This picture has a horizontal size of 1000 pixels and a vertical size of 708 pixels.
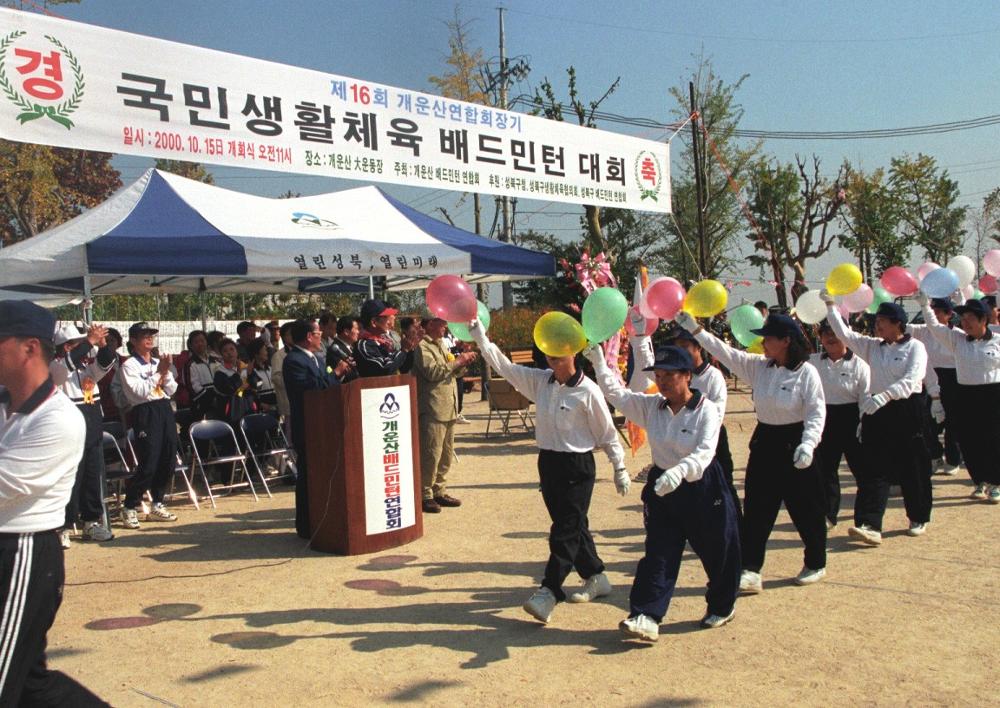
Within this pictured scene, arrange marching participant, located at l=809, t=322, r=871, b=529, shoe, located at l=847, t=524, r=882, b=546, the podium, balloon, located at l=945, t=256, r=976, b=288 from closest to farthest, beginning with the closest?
shoe, located at l=847, t=524, r=882, b=546 < the podium < marching participant, located at l=809, t=322, r=871, b=529 < balloon, located at l=945, t=256, r=976, b=288

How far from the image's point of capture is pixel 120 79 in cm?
856

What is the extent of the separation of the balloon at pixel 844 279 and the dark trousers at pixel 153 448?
597 cm

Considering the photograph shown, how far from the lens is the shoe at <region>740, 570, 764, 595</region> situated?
551cm

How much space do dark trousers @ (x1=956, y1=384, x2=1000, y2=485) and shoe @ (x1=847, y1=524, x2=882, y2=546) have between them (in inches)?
81.8

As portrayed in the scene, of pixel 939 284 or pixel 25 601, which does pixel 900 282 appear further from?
pixel 25 601

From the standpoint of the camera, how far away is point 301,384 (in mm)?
7562

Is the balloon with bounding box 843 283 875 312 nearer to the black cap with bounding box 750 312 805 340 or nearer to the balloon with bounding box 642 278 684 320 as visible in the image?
the black cap with bounding box 750 312 805 340

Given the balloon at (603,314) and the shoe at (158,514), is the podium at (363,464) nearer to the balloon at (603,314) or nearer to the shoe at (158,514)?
the shoe at (158,514)

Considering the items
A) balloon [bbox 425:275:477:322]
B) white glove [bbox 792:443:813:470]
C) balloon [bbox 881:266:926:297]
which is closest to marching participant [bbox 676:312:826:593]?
white glove [bbox 792:443:813:470]

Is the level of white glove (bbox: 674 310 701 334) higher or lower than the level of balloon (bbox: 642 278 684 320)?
lower

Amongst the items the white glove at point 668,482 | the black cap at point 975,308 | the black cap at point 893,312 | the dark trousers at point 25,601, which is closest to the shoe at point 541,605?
the white glove at point 668,482

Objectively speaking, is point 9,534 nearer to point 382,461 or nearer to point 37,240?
point 382,461

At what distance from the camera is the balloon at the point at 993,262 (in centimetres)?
991

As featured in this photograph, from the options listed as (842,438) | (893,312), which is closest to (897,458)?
(842,438)
